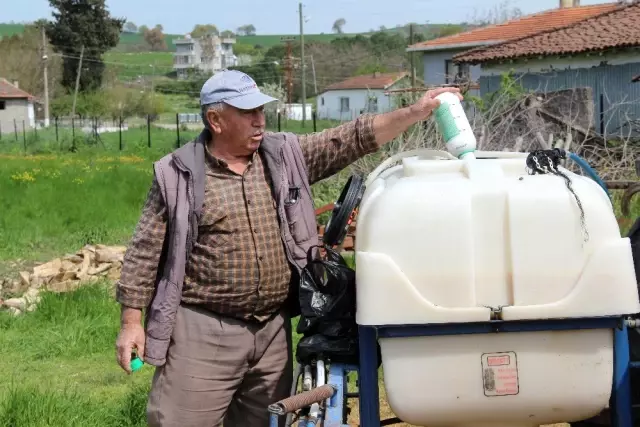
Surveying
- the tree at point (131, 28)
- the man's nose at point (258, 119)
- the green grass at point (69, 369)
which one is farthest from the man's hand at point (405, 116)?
the tree at point (131, 28)

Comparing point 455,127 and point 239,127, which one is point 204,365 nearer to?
point 239,127

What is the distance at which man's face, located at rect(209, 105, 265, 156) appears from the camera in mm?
3092

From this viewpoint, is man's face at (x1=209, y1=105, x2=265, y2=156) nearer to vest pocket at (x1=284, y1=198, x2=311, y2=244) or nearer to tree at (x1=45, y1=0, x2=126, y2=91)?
vest pocket at (x1=284, y1=198, x2=311, y2=244)

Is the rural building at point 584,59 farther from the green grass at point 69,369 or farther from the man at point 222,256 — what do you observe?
the man at point 222,256

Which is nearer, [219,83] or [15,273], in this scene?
[219,83]

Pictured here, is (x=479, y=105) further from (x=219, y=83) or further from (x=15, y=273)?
(x=219, y=83)

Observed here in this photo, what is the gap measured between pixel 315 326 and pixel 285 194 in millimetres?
522

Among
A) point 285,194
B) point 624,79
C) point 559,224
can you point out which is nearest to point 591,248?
point 559,224

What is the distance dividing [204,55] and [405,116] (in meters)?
103

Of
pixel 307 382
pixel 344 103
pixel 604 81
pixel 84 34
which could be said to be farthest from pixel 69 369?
→ pixel 84 34

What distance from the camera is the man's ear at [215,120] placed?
3.11 meters

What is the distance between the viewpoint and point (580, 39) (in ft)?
72.2

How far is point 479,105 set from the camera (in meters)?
10.5

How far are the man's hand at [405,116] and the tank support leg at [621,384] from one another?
970 millimetres
